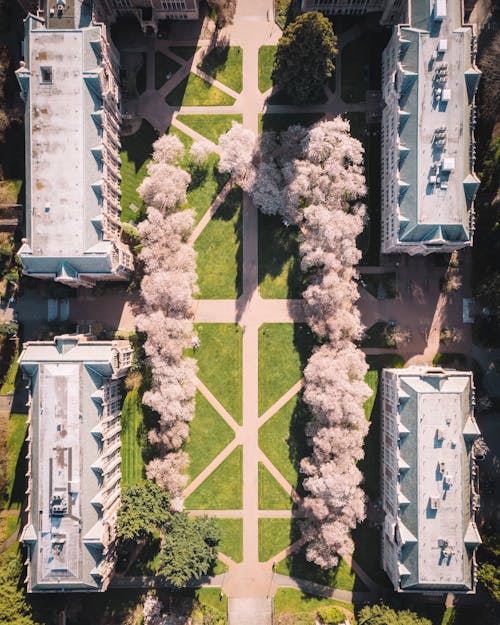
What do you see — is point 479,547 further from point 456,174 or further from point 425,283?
point 456,174

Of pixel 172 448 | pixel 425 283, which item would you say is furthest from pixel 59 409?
pixel 425 283

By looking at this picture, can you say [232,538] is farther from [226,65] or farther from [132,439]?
[226,65]

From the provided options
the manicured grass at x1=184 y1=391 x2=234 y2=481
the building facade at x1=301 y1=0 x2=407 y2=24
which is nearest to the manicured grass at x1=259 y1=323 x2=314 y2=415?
the manicured grass at x1=184 y1=391 x2=234 y2=481

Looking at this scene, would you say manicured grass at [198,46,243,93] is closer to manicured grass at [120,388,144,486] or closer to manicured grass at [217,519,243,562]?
manicured grass at [120,388,144,486]

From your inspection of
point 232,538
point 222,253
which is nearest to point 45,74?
point 222,253

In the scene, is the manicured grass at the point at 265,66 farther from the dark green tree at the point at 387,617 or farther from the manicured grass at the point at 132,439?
the dark green tree at the point at 387,617

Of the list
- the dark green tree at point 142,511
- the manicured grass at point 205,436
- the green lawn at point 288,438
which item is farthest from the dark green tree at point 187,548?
the green lawn at point 288,438
